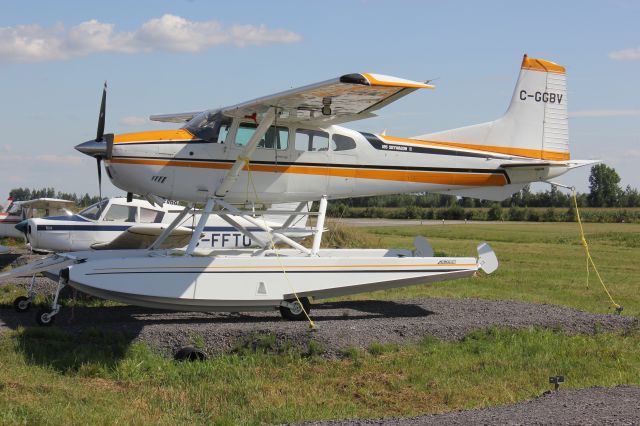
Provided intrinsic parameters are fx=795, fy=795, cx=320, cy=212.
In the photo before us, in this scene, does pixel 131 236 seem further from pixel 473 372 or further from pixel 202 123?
pixel 473 372

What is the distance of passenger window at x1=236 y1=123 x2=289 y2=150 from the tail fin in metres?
4.20

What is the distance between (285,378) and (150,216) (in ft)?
39.5

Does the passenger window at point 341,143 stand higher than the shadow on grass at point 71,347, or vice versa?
the passenger window at point 341,143

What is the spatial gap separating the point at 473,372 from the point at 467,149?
6314 millimetres

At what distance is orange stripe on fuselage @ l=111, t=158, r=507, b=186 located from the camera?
44.4 feet

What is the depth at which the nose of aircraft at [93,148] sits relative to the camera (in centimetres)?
1295

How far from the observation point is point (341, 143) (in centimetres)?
1465

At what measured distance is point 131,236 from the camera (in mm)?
17656

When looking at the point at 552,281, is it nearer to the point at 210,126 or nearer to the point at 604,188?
the point at 210,126

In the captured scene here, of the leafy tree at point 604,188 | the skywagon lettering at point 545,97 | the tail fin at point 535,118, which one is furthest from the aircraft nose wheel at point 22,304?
the leafy tree at point 604,188

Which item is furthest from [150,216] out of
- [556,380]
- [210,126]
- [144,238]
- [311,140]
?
[556,380]

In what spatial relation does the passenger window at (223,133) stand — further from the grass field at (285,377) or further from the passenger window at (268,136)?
the grass field at (285,377)

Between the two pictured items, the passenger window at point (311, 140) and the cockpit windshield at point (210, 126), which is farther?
the passenger window at point (311, 140)

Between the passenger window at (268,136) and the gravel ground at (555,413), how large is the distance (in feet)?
24.2
